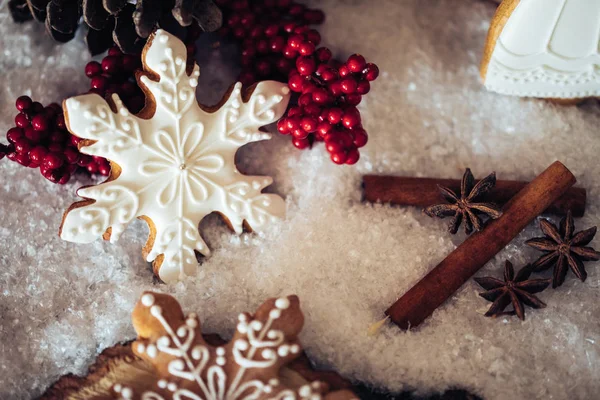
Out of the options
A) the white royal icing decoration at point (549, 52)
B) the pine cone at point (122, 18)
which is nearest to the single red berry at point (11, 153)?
the pine cone at point (122, 18)

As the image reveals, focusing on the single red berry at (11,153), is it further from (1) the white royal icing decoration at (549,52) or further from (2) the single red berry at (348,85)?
(1) the white royal icing decoration at (549,52)

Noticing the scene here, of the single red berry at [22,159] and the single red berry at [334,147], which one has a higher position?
the single red berry at [334,147]

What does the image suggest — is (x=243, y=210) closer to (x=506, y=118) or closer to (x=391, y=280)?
(x=391, y=280)

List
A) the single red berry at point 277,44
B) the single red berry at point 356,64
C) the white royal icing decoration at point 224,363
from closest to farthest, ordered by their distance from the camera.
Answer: the white royal icing decoration at point 224,363 → the single red berry at point 356,64 → the single red berry at point 277,44

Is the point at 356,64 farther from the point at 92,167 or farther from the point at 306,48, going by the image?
the point at 92,167

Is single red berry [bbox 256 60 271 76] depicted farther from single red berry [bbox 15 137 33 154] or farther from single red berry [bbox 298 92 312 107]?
single red berry [bbox 15 137 33 154]

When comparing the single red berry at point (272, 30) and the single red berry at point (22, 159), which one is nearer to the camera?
the single red berry at point (22, 159)
